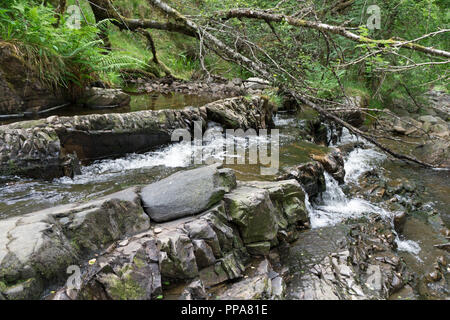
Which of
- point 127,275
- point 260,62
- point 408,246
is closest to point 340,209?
point 408,246

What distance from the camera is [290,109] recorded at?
32.2 ft

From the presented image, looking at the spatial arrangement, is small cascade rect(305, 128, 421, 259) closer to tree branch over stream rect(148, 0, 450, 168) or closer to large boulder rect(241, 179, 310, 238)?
large boulder rect(241, 179, 310, 238)

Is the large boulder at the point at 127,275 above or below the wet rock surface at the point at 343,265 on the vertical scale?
above

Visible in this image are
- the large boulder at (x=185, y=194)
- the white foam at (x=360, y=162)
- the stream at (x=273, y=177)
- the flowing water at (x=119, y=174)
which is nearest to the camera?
the large boulder at (x=185, y=194)

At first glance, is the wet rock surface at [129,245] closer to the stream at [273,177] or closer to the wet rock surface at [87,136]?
the stream at [273,177]

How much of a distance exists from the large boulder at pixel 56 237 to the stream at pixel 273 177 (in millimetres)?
788

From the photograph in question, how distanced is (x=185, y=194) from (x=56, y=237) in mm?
1215

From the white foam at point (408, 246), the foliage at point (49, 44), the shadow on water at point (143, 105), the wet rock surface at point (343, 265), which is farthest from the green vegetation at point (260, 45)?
the white foam at point (408, 246)

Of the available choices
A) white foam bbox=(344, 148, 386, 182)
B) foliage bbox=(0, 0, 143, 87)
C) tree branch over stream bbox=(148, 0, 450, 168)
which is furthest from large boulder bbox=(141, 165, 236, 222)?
white foam bbox=(344, 148, 386, 182)

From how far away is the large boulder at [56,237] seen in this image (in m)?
1.97

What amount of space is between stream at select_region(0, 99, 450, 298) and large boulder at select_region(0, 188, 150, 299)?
0.79m

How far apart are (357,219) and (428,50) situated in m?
2.61

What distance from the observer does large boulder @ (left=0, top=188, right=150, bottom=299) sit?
1.97 metres
